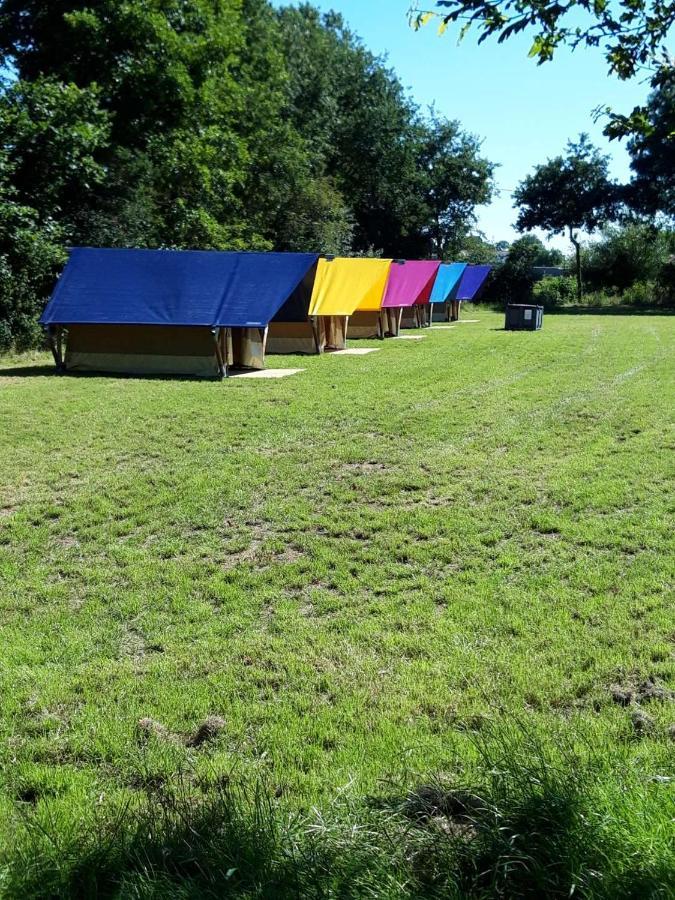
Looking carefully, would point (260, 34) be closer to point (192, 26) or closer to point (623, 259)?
point (192, 26)

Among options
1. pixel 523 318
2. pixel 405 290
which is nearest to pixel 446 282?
pixel 523 318

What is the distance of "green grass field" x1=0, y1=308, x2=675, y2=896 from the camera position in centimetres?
340

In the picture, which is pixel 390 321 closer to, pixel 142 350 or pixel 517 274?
pixel 142 350

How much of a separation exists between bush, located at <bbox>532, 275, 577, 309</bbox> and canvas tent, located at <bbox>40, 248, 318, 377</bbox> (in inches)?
1254

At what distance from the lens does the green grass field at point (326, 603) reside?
11.1 ft

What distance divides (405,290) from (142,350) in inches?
440

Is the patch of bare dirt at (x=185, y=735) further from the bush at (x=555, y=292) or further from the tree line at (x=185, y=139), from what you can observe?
the bush at (x=555, y=292)

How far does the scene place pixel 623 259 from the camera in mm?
46844

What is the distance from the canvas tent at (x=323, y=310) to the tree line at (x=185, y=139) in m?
5.60

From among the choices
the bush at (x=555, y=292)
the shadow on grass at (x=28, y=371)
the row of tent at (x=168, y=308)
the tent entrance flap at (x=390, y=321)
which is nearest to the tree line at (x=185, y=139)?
the shadow on grass at (x=28, y=371)

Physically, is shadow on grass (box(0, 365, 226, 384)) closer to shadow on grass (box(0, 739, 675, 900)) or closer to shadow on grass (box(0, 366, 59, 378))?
shadow on grass (box(0, 366, 59, 378))

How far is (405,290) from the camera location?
80.1 feet

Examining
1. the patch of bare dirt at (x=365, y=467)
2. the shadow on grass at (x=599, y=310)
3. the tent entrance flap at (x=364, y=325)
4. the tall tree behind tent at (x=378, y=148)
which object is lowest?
the patch of bare dirt at (x=365, y=467)

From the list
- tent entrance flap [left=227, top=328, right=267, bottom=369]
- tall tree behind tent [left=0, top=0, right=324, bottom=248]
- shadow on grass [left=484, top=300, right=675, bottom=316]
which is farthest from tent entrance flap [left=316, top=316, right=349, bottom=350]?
shadow on grass [left=484, top=300, right=675, bottom=316]
